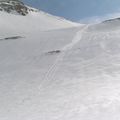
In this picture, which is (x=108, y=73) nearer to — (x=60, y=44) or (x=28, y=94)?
(x=28, y=94)

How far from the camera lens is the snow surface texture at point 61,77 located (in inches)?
549

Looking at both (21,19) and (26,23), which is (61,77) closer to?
(26,23)

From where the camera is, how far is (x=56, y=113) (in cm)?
1366

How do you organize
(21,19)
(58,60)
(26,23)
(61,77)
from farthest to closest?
(21,19), (26,23), (58,60), (61,77)

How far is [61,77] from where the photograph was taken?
64.3ft

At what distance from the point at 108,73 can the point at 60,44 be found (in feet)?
34.0

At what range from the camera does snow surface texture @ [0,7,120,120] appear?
45.7 ft

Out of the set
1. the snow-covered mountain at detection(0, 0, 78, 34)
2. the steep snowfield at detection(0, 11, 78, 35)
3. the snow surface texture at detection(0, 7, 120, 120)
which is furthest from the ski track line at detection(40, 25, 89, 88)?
the snow-covered mountain at detection(0, 0, 78, 34)

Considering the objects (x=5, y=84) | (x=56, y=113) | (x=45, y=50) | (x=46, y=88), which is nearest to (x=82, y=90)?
(x=46, y=88)

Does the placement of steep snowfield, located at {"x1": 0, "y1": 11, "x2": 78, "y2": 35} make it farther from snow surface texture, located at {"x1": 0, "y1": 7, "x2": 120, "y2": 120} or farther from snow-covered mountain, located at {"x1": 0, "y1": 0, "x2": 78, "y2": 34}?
snow surface texture, located at {"x1": 0, "y1": 7, "x2": 120, "y2": 120}

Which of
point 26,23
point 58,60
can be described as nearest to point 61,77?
point 58,60

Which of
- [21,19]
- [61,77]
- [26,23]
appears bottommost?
[26,23]

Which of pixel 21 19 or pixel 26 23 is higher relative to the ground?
pixel 21 19

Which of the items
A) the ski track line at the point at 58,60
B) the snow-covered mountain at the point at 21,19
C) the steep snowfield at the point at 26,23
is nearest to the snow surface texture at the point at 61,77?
the ski track line at the point at 58,60
